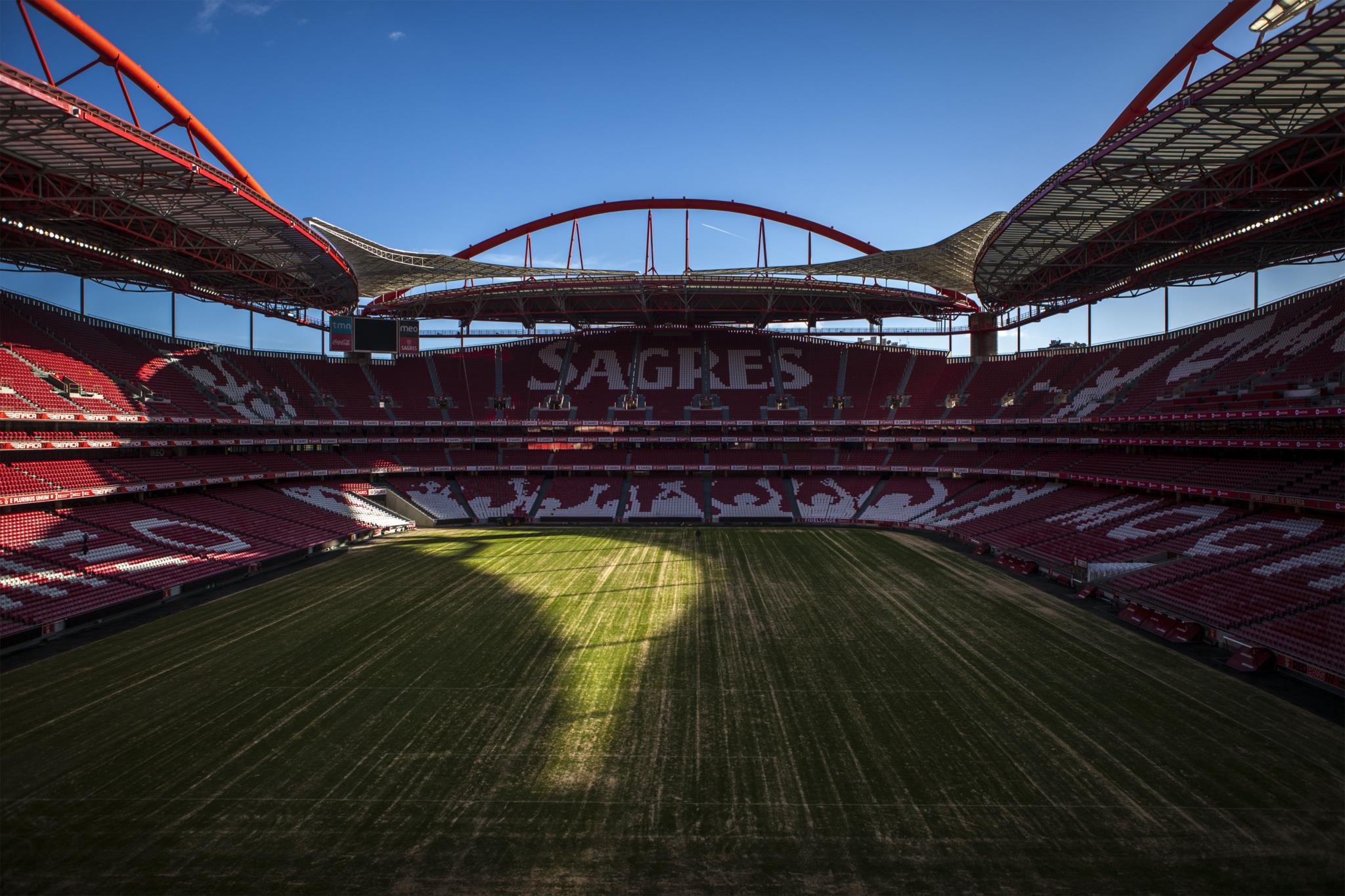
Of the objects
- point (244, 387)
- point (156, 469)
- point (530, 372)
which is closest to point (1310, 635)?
point (156, 469)

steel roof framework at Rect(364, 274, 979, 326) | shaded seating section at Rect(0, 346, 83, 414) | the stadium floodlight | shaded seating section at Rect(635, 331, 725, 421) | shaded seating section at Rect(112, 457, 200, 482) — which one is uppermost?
the stadium floodlight

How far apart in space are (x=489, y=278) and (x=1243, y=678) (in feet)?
138

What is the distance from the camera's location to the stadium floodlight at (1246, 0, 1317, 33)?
18.7m

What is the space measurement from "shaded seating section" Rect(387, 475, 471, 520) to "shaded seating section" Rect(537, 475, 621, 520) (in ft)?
20.0

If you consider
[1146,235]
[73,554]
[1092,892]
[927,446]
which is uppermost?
[1146,235]

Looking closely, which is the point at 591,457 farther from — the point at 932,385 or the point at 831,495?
the point at 932,385

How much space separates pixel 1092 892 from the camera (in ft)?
30.2

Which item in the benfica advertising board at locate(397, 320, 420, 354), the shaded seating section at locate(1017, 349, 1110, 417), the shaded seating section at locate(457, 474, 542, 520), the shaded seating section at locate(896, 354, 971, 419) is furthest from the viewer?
the shaded seating section at locate(896, 354, 971, 419)

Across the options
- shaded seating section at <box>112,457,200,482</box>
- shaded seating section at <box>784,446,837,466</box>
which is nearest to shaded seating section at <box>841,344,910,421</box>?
shaded seating section at <box>784,446,837,466</box>

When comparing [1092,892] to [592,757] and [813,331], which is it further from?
[813,331]

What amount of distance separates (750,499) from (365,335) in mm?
30768

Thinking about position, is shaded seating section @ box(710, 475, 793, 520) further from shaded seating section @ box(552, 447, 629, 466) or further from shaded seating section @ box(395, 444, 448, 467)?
shaded seating section @ box(395, 444, 448, 467)

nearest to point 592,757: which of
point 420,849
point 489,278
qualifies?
point 420,849

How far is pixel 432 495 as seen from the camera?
157ft
